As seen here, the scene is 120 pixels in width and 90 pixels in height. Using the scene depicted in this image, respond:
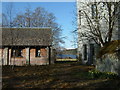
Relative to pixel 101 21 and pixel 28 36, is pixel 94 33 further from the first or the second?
pixel 28 36

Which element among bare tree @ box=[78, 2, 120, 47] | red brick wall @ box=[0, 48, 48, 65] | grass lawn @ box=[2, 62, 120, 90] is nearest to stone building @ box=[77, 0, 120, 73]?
bare tree @ box=[78, 2, 120, 47]

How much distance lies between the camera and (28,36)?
27094 mm

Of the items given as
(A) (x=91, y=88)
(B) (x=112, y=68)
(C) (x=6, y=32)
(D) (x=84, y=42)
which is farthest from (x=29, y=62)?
(A) (x=91, y=88)

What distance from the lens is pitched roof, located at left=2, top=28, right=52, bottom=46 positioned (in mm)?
25167

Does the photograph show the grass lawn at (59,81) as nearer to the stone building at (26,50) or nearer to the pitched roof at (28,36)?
the stone building at (26,50)

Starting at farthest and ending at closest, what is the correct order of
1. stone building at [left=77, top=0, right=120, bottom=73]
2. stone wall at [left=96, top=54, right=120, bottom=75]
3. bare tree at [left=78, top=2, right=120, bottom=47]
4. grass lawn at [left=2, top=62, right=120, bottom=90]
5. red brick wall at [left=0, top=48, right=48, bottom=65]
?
red brick wall at [left=0, top=48, right=48, bottom=65], bare tree at [left=78, top=2, right=120, bottom=47], stone building at [left=77, top=0, right=120, bottom=73], stone wall at [left=96, top=54, right=120, bottom=75], grass lawn at [left=2, top=62, right=120, bottom=90]

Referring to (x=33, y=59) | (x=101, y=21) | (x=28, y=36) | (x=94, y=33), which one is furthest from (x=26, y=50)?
(x=101, y=21)

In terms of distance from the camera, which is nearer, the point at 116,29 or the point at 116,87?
the point at 116,87

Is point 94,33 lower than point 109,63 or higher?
higher

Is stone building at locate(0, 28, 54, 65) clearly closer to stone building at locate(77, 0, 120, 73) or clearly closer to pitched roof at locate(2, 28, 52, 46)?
pitched roof at locate(2, 28, 52, 46)

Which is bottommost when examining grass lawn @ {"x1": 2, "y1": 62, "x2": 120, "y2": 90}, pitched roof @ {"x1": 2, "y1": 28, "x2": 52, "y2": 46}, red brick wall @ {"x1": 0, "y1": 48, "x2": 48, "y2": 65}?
grass lawn @ {"x1": 2, "y1": 62, "x2": 120, "y2": 90}

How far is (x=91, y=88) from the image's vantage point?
26.0 feet

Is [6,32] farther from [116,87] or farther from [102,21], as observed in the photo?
[116,87]

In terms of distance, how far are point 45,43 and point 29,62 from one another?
3.85 metres
